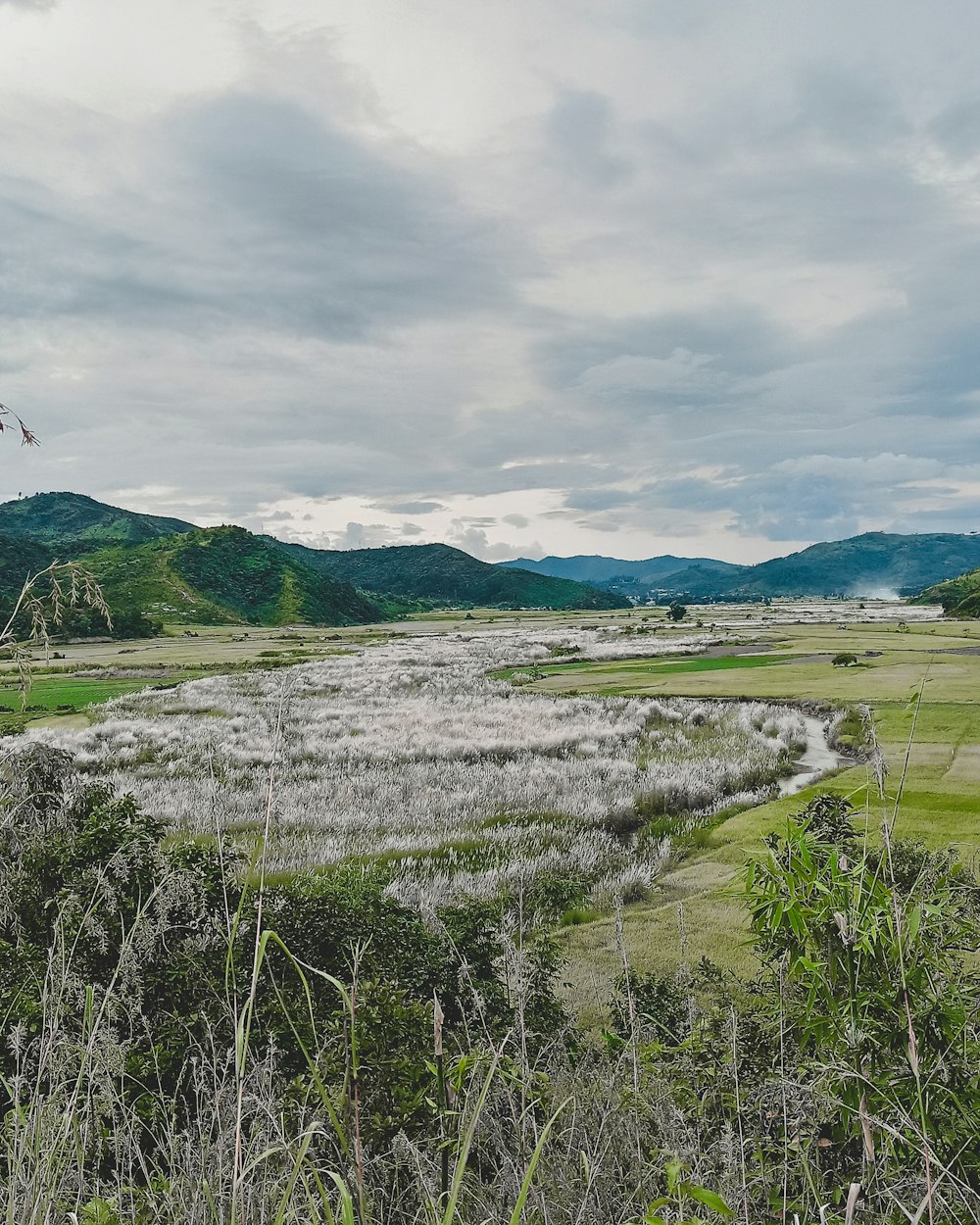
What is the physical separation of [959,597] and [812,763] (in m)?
148

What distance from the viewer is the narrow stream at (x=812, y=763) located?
22.2 m

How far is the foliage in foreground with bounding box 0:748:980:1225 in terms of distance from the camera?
2.68 meters

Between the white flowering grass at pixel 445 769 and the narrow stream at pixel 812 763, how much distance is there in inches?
22.2

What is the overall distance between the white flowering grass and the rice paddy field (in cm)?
11

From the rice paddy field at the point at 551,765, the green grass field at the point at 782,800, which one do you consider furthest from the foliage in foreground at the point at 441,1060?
the rice paddy field at the point at 551,765

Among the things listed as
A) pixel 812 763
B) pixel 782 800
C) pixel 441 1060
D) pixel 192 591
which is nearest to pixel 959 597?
pixel 812 763

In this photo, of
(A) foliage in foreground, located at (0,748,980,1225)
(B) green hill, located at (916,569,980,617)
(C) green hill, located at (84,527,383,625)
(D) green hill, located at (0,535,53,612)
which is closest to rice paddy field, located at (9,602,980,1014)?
(A) foliage in foreground, located at (0,748,980,1225)

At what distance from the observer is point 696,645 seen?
246 feet

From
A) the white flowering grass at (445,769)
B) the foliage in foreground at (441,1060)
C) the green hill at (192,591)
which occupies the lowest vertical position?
the white flowering grass at (445,769)

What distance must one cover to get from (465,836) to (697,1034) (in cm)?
1321

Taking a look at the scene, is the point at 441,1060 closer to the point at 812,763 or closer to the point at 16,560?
the point at 812,763

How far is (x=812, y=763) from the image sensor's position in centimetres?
2566

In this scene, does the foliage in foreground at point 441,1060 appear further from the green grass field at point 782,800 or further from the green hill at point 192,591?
the green hill at point 192,591

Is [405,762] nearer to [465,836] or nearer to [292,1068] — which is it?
[465,836]
